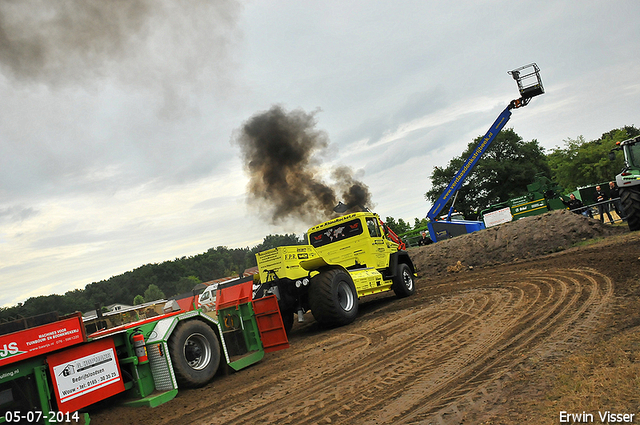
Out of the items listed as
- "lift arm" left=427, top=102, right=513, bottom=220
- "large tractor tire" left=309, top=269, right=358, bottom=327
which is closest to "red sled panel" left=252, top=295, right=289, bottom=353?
"large tractor tire" left=309, top=269, right=358, bottom=327

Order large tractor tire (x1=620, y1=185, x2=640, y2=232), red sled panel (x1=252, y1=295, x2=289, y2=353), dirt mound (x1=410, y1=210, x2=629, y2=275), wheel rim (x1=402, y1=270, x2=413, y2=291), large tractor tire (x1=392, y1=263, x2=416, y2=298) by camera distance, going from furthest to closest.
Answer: dirt mound (x1=410, y1=210, x2=629, y2=275), large tractor tire (x1=620, y1=185, x2=640, y2=232), wheel rim (x1=402, y1=270, x2=413, y2=291), large tractor tire (x1=392, y1=263, x2=416, y2=298), red sled panel (x1=252, y1=295, x2=289, y2=353)

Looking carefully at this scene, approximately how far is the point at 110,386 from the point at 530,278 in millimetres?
9212

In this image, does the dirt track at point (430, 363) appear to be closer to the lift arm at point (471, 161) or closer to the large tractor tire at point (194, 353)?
the large tractor tire at point (194, 353)

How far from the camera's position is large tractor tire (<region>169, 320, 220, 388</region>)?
6059 mm

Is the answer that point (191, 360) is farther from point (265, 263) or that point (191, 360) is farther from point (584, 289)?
point (584, 289)

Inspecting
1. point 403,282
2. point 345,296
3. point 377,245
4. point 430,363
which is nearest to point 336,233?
point 377,245

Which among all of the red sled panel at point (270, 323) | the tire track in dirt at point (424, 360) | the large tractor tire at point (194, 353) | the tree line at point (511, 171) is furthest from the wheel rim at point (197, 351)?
the tree line at point (511, 171)

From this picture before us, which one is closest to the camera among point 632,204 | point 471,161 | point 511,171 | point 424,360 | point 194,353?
point 424,360

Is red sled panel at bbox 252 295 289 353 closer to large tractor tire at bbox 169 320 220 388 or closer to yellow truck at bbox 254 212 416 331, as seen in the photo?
large tractor tire at bbox 169 320 220 388

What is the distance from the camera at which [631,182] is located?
Result: 12930 millimetres

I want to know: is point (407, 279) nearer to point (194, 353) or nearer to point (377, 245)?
point (377, 245)

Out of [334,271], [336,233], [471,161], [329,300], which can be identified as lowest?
[329,300]

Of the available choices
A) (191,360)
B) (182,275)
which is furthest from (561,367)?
(182,275)

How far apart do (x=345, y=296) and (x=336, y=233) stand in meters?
2.54
